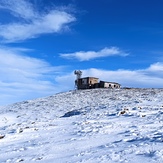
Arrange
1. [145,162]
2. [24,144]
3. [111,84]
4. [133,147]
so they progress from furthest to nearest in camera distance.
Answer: [111,84] < [24,144] < [133,147] < [145,162]

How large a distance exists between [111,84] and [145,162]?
184 ft

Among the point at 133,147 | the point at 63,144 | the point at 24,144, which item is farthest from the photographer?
the point at 24,144

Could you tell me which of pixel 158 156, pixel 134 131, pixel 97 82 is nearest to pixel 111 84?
pixel 97 82

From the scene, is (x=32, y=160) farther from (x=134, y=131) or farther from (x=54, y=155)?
(x=134, y=131)

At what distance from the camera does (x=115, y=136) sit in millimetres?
10594

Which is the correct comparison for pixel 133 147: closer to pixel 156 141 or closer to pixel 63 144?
pixel 156 141

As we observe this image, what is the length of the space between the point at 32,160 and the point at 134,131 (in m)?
4.57

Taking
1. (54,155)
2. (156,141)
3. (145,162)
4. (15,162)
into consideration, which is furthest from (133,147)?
(15,162)

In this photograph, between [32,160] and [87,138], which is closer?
[32,160]

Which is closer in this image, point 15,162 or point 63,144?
point 15,162

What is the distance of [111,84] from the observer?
6262cm

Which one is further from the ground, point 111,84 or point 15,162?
point 111,84

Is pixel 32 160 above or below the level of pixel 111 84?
below

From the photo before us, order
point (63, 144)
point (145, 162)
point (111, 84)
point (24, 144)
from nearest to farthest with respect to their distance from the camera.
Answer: point (145, 162)
point (63, 144)
point (24, 144)
point (111, 84)
